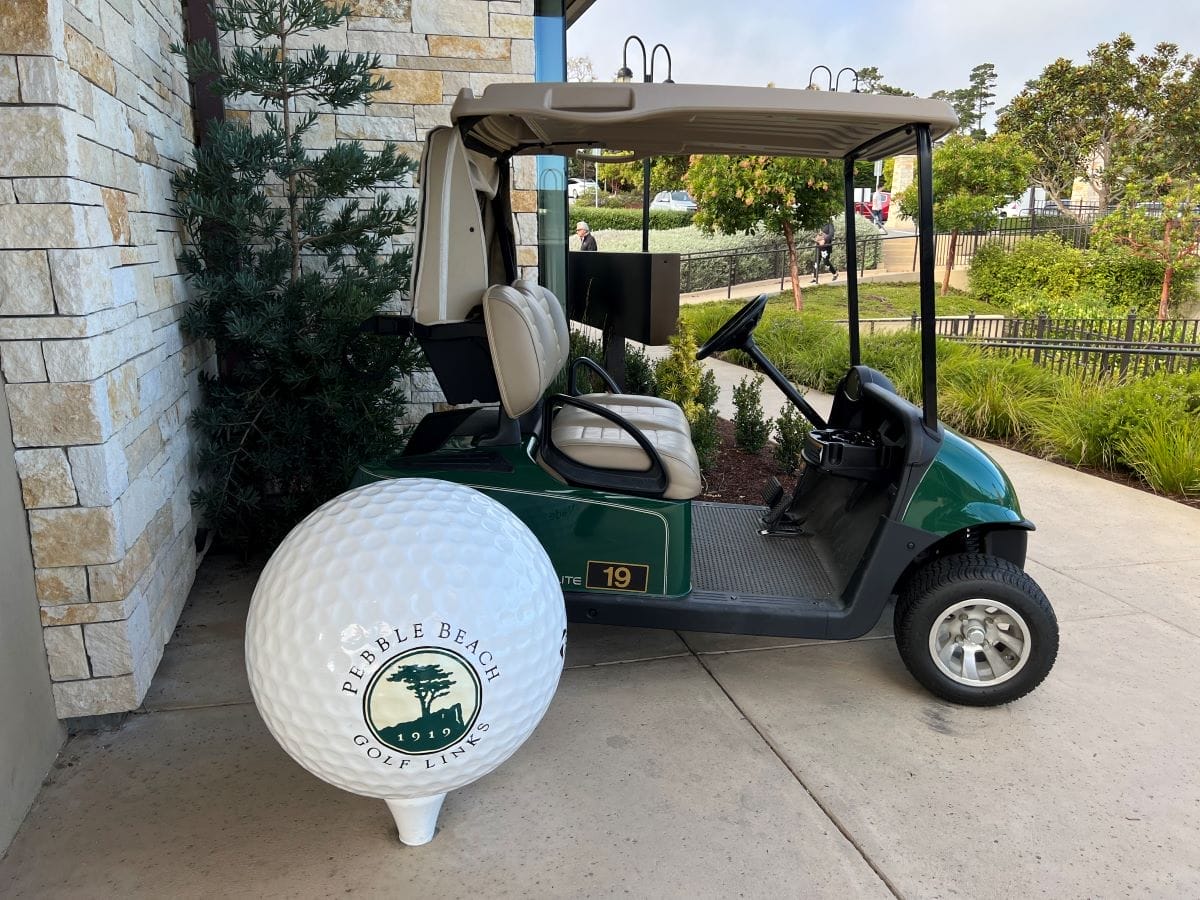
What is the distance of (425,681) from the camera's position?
1.84m

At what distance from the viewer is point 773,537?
3.49m

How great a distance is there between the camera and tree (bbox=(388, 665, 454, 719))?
1.83 meters

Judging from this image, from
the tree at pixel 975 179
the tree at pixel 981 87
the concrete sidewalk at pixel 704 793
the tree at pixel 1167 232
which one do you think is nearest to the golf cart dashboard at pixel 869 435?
the concrete sidewalk at pixel 704 793

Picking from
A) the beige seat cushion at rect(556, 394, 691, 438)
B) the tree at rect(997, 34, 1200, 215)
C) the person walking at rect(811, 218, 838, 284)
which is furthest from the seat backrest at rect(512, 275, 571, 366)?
the tree at rect(997, 34, 1200, 215)

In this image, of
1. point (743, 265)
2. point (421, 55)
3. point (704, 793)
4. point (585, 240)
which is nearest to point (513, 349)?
point (704, 793)

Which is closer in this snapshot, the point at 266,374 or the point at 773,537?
the point at 773,537

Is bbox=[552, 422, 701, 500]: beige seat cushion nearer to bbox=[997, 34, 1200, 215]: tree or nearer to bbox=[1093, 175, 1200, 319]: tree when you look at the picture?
bbox=[1093, 175, 1200, 319]: tree

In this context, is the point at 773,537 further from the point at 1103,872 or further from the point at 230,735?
the point at 230,735

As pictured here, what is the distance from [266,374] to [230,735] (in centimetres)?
171

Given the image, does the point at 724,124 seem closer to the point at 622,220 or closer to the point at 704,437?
the point at 704,437

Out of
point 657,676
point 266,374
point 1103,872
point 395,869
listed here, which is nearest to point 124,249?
point 266,374

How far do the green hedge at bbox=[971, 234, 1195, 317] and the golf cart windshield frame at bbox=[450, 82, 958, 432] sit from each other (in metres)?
14.0

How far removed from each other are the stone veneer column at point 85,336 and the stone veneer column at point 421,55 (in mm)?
1439

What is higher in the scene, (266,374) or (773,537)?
(266,374)
